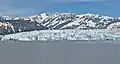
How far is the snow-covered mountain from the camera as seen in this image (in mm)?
21827

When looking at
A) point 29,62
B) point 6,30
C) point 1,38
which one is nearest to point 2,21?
point 6,30

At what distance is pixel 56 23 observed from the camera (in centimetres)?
2633

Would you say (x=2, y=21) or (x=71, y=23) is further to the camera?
(x=71, y=23)

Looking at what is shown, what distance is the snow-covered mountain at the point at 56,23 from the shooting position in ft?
71.6

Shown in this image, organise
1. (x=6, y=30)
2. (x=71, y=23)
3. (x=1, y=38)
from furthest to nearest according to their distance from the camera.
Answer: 1. (x=71, y=23)
2. (x=6, y=30)
3. (x=1, y=38)

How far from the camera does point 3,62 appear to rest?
7.85 metres

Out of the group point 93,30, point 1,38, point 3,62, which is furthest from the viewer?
point 93,30

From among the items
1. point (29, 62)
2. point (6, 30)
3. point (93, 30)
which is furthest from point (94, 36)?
point (29, 62)

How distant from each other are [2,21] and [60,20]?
7.05 meters

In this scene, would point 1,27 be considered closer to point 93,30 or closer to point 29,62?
point 93,30

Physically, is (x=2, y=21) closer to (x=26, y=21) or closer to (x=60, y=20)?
(x=26, y=21)

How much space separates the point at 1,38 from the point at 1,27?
1.50m

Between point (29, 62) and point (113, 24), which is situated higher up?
point (113, 24)

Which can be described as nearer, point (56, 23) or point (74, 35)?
point (74, 35)
